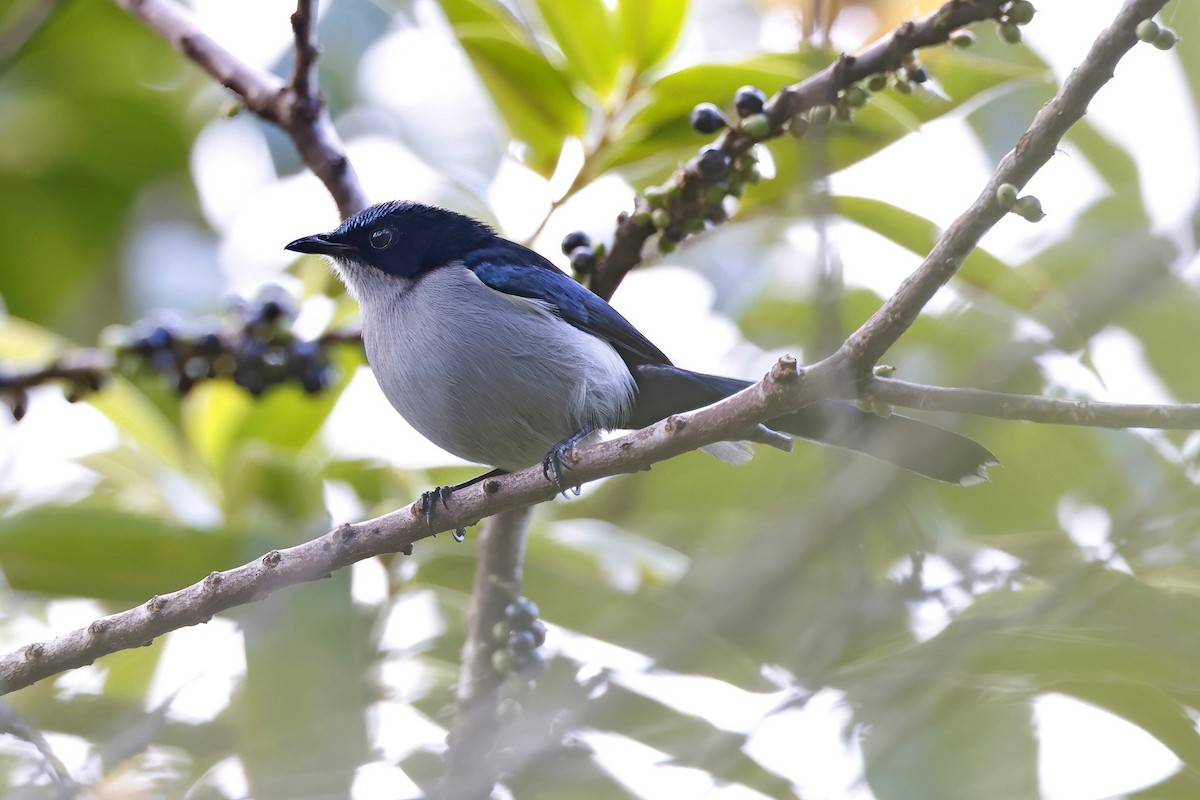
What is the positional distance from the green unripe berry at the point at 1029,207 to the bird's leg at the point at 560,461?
3.99ft

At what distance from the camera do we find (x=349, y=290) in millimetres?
4781

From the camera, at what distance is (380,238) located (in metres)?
4.80

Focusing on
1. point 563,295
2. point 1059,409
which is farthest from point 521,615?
point 1059,409

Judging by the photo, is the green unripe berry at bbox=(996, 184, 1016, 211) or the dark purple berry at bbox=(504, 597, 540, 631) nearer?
the green unripe berry at bbox=(996, 184, 1016, 211)

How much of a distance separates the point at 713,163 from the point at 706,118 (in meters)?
0.33

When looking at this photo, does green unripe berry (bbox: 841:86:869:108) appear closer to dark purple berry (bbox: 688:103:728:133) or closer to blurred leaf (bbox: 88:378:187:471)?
dark purple berry (bbox: 688:103:728:133)

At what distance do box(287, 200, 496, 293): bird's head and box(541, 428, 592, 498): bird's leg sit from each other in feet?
3.38

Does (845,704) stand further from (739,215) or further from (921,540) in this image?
(739,215)

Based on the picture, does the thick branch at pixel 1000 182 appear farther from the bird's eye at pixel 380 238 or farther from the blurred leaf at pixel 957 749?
the bird's eye at pixel 380 238

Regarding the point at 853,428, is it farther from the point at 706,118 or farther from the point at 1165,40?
the point at 706,118

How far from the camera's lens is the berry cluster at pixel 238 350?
4.42 metres

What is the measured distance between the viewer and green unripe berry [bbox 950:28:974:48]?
3100 millimetres

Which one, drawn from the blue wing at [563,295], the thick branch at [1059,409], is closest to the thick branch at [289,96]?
the blue wing at [563,295]

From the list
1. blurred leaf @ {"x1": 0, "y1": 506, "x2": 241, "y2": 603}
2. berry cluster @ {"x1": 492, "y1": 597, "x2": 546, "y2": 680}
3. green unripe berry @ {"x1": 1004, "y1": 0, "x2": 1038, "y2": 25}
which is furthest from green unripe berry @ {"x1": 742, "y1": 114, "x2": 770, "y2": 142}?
blurred leaf @ {"x1": 0, "y1": 506, "x2": 241, "y2": 603}
